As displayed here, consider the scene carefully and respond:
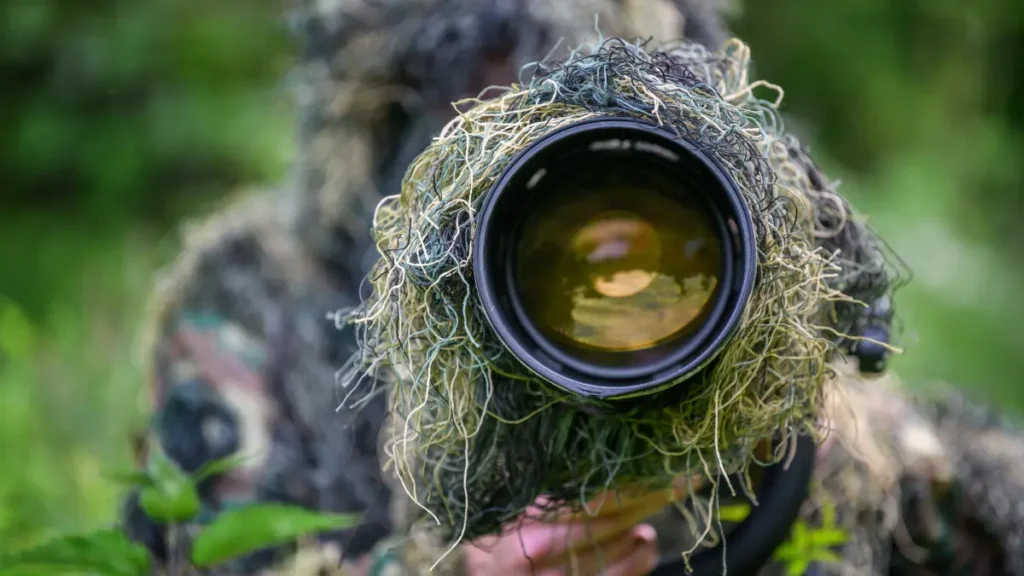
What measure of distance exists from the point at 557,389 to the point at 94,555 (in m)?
0.32

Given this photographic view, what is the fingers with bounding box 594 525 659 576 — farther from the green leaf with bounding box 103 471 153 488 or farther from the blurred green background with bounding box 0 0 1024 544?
the blurred green background with bounding box 0 0 1024 544

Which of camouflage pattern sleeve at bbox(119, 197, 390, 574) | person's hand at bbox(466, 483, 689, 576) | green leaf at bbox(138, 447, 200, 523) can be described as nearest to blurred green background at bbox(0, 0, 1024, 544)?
camouflage pattern sleeve at bbox(119, 197, 390, 574)

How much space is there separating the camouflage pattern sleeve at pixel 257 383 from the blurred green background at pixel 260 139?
1.03 m

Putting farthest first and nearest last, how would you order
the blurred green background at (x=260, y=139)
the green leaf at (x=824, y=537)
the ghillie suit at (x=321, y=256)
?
the blurred green background at (x=260, y=139), the ghillie suit at (x=321, y=256), the green leaf at (x=824, y=537)

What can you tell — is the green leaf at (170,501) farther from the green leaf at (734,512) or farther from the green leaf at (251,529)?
the green leaf at (734,512)

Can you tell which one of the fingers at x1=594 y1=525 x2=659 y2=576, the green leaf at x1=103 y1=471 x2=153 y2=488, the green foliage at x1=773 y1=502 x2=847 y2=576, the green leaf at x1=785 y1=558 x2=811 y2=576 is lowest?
the green leaf at x1=785 y1=558 x2=811 y2=576

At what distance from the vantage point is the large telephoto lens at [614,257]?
415mm

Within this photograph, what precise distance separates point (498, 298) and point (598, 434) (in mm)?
97

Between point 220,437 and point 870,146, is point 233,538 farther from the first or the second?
point 870,146

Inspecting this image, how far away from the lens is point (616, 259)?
19.3 inches

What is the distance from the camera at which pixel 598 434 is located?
18.6 inches

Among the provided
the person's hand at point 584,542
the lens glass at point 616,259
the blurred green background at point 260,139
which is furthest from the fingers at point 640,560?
the blurred green background at point 260,139

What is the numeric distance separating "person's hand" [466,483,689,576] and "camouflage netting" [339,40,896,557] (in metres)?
0.02

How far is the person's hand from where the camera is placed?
0.52 metres
